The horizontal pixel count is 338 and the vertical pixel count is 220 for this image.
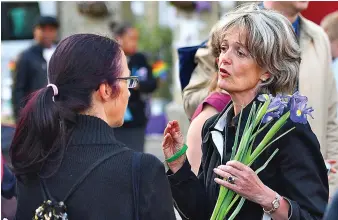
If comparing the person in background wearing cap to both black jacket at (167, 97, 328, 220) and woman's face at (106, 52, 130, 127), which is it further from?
woman's face at (106, 52, 130, 127)

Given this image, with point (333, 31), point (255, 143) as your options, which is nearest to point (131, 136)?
point (333, 31)

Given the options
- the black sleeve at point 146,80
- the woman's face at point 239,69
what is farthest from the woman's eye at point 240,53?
the black sleeve at point 146,80

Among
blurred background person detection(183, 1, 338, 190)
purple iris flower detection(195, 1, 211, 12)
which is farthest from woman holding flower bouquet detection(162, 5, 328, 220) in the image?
purple iris flower detection(195, 1, 211, 12)

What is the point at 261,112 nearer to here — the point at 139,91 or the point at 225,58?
the point at 225,58

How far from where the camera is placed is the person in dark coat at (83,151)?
265 cm

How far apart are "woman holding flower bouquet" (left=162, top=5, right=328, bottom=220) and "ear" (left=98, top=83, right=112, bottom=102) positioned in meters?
0.45

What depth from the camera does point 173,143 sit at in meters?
3.17

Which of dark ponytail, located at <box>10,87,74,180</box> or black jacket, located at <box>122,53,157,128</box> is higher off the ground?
dark ponytail, located at <box>10,87,74,180</box>

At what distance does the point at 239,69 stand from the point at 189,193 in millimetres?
491

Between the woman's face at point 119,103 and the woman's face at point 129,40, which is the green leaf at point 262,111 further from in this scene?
the woman's face at point 129,40

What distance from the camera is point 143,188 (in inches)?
105

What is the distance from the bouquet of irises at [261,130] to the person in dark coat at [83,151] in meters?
0.29

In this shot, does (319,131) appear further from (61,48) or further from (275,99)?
(61,48)

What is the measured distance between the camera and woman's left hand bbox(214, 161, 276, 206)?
2.92 meters
